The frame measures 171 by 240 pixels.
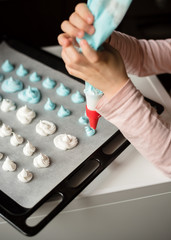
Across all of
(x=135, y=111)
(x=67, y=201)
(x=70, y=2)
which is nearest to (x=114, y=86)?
(x=135, y=111)

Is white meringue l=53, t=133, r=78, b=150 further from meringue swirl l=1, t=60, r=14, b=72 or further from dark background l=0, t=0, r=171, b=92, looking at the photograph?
dark background l=0, t=0, r=171, b=92

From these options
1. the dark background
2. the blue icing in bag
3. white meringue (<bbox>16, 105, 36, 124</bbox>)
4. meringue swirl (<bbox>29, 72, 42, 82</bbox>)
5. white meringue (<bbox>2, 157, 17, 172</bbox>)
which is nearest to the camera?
the blue icing in bag

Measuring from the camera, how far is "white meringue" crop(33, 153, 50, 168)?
692 mm

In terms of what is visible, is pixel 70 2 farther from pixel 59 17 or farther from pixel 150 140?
pixel 150 140

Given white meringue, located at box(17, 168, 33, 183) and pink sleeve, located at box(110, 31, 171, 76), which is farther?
pink sleeve, located at box(110, 31, 171, 76)

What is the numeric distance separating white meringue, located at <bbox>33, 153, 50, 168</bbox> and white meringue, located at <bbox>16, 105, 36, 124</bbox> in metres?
0.13

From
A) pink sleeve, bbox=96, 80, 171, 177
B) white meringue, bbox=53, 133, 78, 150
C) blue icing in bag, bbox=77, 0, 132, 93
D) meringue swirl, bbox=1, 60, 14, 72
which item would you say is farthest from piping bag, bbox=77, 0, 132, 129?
meringue swirl, bbox=1, 60, 14, 72

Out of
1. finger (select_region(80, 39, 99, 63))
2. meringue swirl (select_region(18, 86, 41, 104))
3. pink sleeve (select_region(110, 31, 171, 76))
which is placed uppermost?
finger (select_region(80, 39, 99, 63))

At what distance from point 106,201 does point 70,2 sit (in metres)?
0.86

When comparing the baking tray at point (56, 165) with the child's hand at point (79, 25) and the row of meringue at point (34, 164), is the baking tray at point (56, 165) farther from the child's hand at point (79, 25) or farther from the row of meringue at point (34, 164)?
the child's hand at point (79, 25)

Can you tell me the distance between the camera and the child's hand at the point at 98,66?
498 mm

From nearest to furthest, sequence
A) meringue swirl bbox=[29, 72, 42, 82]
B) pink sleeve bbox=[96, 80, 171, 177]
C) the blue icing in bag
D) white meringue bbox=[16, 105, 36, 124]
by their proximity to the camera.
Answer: the blue icing in bag < pink sleeve bbox=[96, 80, 171, 177] < white meringue bbox=[16, 105, 36, 124] < meringue swirl bbox=[29, 72, 42, 82]

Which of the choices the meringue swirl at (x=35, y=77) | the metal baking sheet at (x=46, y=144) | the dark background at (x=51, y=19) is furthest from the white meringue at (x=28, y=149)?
the dark background at (x=51, y=19)

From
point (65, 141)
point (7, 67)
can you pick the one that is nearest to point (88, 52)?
point (65, 141)
